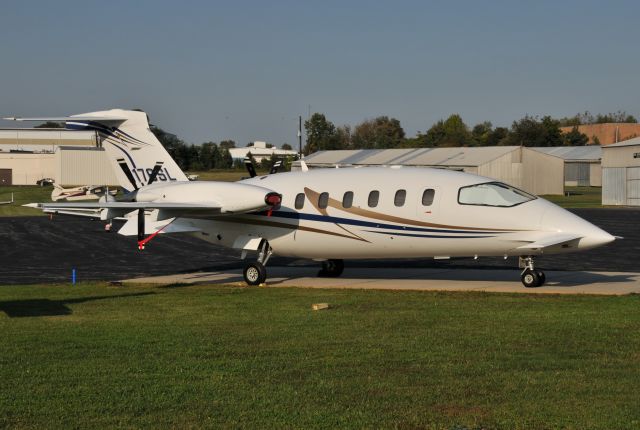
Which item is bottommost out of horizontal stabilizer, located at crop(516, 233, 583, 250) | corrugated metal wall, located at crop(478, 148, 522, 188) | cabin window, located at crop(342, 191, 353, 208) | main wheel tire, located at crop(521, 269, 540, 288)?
main wheel tire, located at crop(521, 269, 540, 288)

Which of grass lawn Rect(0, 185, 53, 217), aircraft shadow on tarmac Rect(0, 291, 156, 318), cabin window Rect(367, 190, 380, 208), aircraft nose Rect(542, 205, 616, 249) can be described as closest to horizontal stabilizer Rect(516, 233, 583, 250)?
aircraft nose Rect(542, 205, 616, 249)

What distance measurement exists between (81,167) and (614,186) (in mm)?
65036

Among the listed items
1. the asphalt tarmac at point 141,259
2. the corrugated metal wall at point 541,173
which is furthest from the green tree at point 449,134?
the asphalt tarmac at point 141,259

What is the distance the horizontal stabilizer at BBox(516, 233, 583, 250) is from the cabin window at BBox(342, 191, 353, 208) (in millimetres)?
5076

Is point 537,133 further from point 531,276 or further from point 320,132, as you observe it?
point 531,276

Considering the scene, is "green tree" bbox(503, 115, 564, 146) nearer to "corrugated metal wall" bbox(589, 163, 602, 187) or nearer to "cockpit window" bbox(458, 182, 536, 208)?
"corrugated metal wall" bbox(589, 163, 602, 187)

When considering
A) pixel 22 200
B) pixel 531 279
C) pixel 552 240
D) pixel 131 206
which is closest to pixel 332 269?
pixel 531 279

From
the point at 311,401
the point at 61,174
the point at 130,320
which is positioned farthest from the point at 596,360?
the point at 61,174

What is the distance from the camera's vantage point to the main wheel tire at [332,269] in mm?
28898

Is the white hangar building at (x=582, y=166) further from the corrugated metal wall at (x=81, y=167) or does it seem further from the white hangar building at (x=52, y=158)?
the white hangar building at (x=52, y=158)

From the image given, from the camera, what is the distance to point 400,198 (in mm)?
25109

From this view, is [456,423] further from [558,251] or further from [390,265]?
[390,265]

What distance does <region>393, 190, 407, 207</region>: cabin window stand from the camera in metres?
25.1

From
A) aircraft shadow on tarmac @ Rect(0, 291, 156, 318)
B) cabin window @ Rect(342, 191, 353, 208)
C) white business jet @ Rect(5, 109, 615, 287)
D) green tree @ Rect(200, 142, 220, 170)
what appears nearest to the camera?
aircraft shadow on tarmac @ Rect(0, 291, 156, 318)
